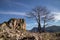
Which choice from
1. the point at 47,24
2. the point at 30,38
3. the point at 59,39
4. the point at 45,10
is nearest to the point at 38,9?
the point at 45,10

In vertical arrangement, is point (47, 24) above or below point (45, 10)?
below

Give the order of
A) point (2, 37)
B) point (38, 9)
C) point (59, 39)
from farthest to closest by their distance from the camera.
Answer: point (38, 9) < point (59, 39) < point (2, 37)

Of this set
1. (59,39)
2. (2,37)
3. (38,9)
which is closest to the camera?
(2,37)

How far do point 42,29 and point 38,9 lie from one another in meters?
4.72

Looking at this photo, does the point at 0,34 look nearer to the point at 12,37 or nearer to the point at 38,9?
the point at 12,37

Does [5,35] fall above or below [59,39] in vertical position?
above

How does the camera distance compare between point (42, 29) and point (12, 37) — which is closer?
point (12, 37)

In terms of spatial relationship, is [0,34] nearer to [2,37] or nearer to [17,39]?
[2,37]

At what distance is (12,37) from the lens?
12.5 meters

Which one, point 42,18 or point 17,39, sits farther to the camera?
point 42,18

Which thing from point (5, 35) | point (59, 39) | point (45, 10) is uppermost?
point (45, 10)

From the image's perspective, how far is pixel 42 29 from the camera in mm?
33625

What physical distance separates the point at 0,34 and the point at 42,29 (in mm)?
21835

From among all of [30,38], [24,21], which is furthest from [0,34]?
[24,21]
